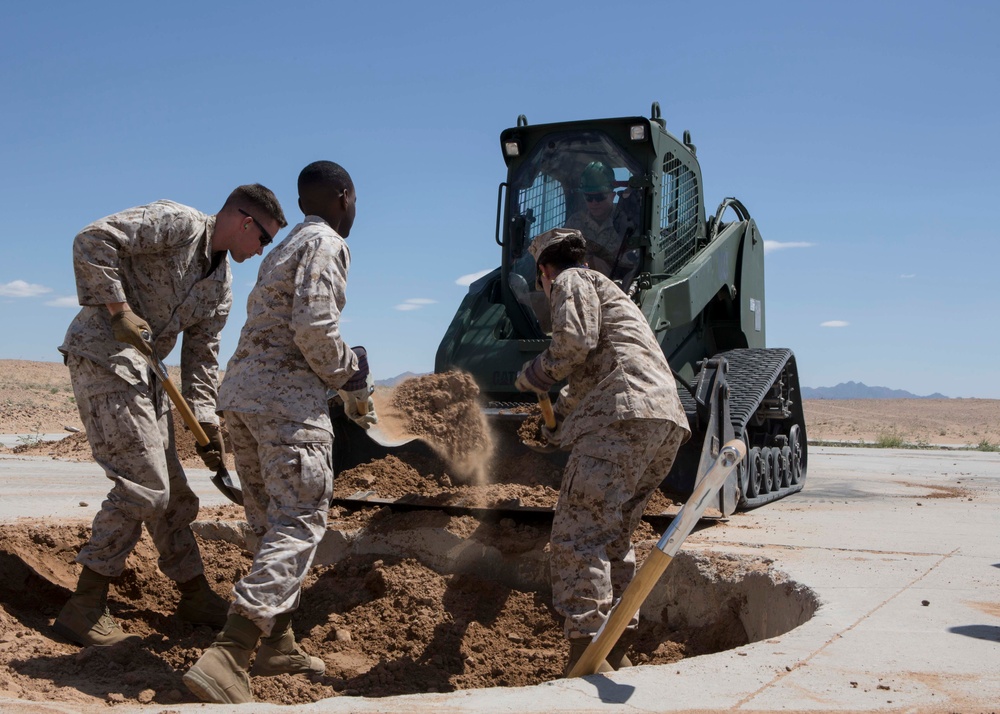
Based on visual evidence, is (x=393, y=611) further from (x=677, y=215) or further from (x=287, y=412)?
(x=677, y=215)

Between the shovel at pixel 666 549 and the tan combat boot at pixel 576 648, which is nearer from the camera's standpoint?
the shovel at pixel 666 549

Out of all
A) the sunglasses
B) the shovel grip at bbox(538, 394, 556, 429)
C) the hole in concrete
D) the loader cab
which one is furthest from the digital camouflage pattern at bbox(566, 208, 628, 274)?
the sunglasses

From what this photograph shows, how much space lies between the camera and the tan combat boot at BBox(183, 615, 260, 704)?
3.28 m

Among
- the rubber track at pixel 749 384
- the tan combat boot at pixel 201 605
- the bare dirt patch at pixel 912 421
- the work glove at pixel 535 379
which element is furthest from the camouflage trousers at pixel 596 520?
the bare dirt patch at pixel 912 421

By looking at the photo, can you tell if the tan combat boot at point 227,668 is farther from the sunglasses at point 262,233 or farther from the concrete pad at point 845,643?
the sunglasses at point 262,233

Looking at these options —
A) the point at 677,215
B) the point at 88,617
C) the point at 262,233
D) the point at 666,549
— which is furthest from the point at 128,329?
the point at 677,215

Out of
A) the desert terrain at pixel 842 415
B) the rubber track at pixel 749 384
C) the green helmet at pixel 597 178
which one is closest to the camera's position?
the rubber track at pixel 749 384

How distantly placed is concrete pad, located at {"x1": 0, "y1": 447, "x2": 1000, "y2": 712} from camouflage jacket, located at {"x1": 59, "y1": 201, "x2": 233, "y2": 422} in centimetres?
176

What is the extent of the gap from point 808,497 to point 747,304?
1.90 m

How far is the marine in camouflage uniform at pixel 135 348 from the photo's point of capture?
4199mm

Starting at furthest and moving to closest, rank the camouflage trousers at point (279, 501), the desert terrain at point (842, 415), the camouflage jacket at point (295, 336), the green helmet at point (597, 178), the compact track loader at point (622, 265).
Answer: the desert terrain at point (842, 415) < the green helmet at point (597, 178) < the compact track loader at point (622, 265) < the camouflage jacket at point (295, 336) < the camouflage trousers at point (279, 501)

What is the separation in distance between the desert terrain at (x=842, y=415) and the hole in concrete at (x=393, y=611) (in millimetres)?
17694

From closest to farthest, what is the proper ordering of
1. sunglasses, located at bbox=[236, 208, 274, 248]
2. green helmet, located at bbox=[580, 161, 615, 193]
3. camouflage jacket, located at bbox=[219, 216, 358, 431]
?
1. camouflage jacket, located at bbox=[219, 216, 358, 431]
2. sunglasses, located at bbox=[236, 208, 274, 248]
3. green helmet, located at bbox=[580, 161, 615, 193]

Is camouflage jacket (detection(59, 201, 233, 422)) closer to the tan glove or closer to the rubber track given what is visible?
the tan glove
